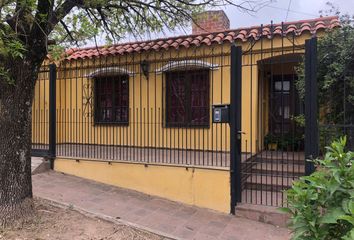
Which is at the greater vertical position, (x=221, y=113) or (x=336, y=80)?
(x=336, y=80)

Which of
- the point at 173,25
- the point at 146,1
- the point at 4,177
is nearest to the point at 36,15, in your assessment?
the point at 4,177

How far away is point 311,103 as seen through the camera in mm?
5652

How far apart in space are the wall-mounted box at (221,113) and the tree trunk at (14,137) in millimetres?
3017

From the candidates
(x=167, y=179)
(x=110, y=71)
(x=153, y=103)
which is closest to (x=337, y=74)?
(x=167, y=179)

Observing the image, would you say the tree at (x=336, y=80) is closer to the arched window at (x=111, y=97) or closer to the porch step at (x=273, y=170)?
the porch step at (x=273, y=170)

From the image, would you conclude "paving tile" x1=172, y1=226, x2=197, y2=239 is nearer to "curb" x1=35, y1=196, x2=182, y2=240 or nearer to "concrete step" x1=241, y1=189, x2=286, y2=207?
"curb" x1=35, y1=196, x2=182, y2=240

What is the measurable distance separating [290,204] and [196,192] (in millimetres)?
3998

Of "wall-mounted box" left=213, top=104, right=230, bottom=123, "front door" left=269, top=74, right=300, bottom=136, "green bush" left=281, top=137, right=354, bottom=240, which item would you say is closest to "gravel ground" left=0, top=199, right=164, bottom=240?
"wall-mounted box" left=213, top=104, right=230, bottom=123

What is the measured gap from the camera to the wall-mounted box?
6223mm

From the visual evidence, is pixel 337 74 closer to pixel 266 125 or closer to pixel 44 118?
pixel 266 125

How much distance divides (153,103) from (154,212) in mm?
4506

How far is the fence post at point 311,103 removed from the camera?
562 centimetres

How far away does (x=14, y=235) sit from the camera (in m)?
4.88

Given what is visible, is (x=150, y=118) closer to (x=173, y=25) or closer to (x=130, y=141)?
(x=130, y=141)
